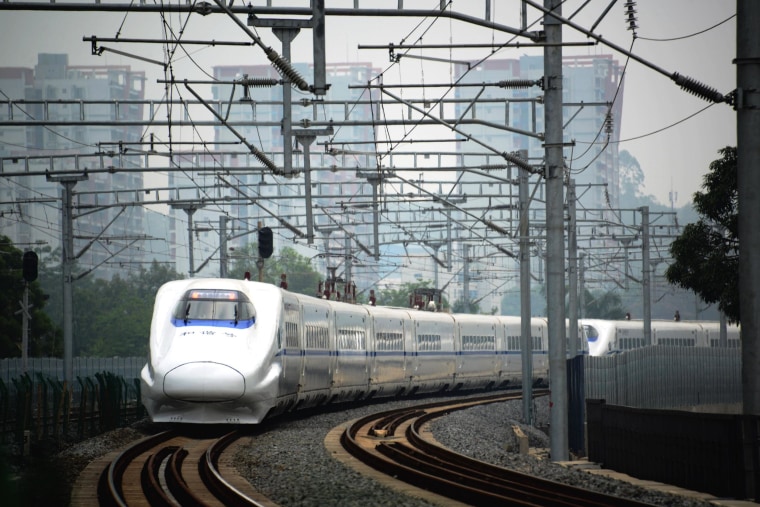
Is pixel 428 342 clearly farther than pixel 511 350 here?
No

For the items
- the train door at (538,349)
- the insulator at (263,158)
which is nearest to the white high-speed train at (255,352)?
the insulator at (263,158)

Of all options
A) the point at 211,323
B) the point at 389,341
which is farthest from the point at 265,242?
the point at 211,323

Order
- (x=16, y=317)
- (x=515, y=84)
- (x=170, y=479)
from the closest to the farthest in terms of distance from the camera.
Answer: (x=170, y=479)
(x=515, y=84)
(x=16, y=317)

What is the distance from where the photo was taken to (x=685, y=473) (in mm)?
15938

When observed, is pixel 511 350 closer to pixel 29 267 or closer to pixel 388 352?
pixel 388 352

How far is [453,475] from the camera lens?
16.0 meters

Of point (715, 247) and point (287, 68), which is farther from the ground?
point (287, 68)

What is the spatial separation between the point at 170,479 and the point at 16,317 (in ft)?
154

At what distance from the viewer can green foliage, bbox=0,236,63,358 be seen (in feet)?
190

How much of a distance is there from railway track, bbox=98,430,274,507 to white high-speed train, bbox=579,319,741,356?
42.8 metres

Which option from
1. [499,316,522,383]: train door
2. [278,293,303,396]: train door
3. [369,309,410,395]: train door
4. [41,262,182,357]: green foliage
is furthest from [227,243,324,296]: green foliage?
[278,293,303,396]: train door

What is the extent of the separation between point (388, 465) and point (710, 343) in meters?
52.9

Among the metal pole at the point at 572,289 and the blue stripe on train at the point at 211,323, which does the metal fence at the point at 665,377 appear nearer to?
the metal pole at the point at 572,289

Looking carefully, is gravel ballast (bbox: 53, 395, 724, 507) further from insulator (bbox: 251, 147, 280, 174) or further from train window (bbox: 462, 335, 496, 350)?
train window (bbox: 462, 335, 496, 350)
